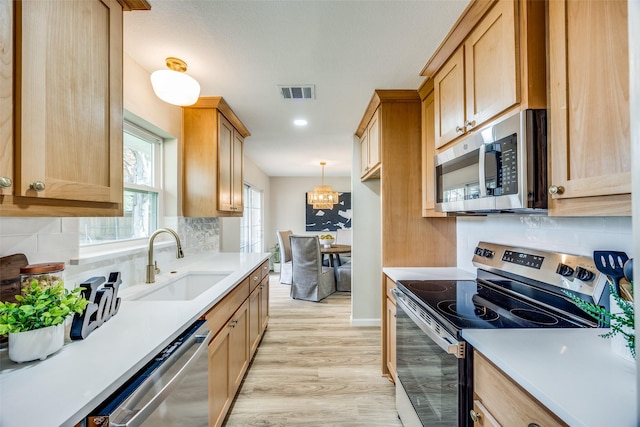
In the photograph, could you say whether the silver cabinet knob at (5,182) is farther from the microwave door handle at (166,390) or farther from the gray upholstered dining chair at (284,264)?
the gray upholstered dining chair at (284,264)

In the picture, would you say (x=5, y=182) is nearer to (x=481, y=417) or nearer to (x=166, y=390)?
(x=166, y=390)

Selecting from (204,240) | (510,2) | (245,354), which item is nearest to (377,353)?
(245,354)

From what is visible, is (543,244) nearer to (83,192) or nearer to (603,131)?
(603,131)

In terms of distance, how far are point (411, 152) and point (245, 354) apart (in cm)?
212

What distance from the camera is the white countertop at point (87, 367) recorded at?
651 mm

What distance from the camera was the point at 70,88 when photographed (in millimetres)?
997

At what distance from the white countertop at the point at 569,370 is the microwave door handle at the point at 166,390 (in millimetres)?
1064

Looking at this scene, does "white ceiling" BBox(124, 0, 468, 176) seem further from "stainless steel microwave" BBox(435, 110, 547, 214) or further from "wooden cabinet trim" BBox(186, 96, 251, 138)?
"stainless steel microwave" BBox(435, 110, 547, 214)

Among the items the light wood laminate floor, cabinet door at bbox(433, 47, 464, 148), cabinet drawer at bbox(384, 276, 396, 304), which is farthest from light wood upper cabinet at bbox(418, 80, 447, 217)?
the light wood laminate floor

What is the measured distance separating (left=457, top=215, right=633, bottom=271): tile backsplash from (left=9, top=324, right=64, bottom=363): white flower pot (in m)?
1.98

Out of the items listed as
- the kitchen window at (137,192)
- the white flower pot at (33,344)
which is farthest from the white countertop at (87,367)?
the kitchen window at (137,192)

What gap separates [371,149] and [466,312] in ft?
6.23

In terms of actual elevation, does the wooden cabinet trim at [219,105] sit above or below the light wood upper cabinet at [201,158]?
above

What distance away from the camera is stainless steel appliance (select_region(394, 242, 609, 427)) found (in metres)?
Answer: 1.11
